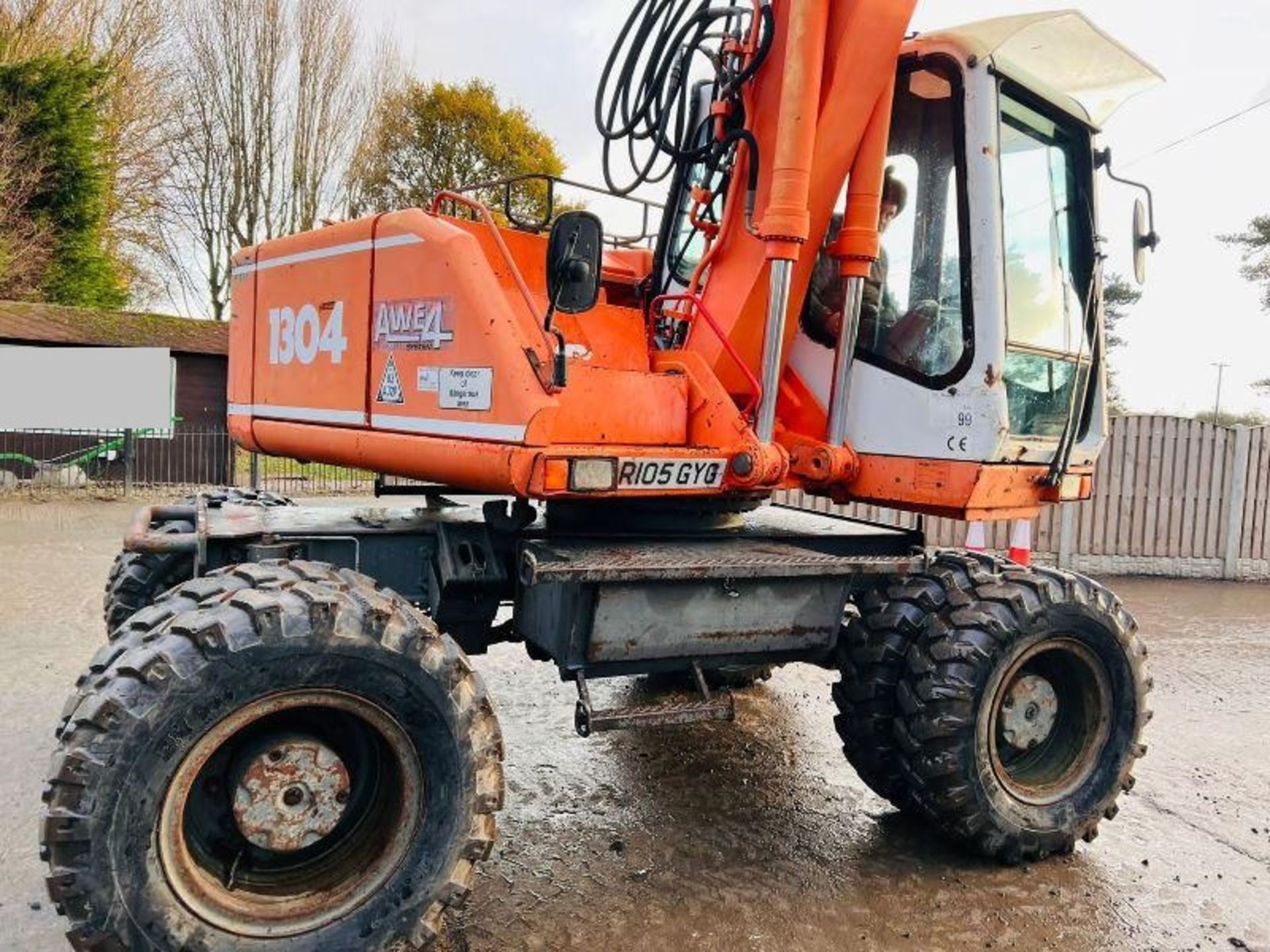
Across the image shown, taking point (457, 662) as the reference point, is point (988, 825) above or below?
below

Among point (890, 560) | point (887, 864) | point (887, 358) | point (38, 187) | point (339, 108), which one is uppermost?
point (339, 108)

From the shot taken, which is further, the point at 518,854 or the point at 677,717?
the point at 518,854

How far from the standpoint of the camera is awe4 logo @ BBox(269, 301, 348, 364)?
3.81 meters

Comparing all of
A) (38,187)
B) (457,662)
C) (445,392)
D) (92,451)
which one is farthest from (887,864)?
(38,187)

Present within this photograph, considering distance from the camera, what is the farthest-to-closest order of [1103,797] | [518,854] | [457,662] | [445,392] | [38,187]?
[38,187] < [1103,797] < [518,854] < [445,392] < [457,662]

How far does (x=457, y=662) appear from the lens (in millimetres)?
2928

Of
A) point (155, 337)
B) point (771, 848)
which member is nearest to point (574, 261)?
point (771, 848)

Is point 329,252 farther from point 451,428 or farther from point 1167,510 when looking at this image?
point 1167,510

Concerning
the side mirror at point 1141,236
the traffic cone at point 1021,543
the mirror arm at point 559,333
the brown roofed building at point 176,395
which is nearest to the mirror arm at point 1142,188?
the side mirror at point 1141,236

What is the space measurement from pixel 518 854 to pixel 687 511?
151cm

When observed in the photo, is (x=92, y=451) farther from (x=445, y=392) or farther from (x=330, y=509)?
(x=445, y=392)

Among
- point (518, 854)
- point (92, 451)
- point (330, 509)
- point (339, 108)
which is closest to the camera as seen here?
point (518, 854)

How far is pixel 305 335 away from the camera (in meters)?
3.98

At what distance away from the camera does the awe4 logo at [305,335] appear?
381 cm
